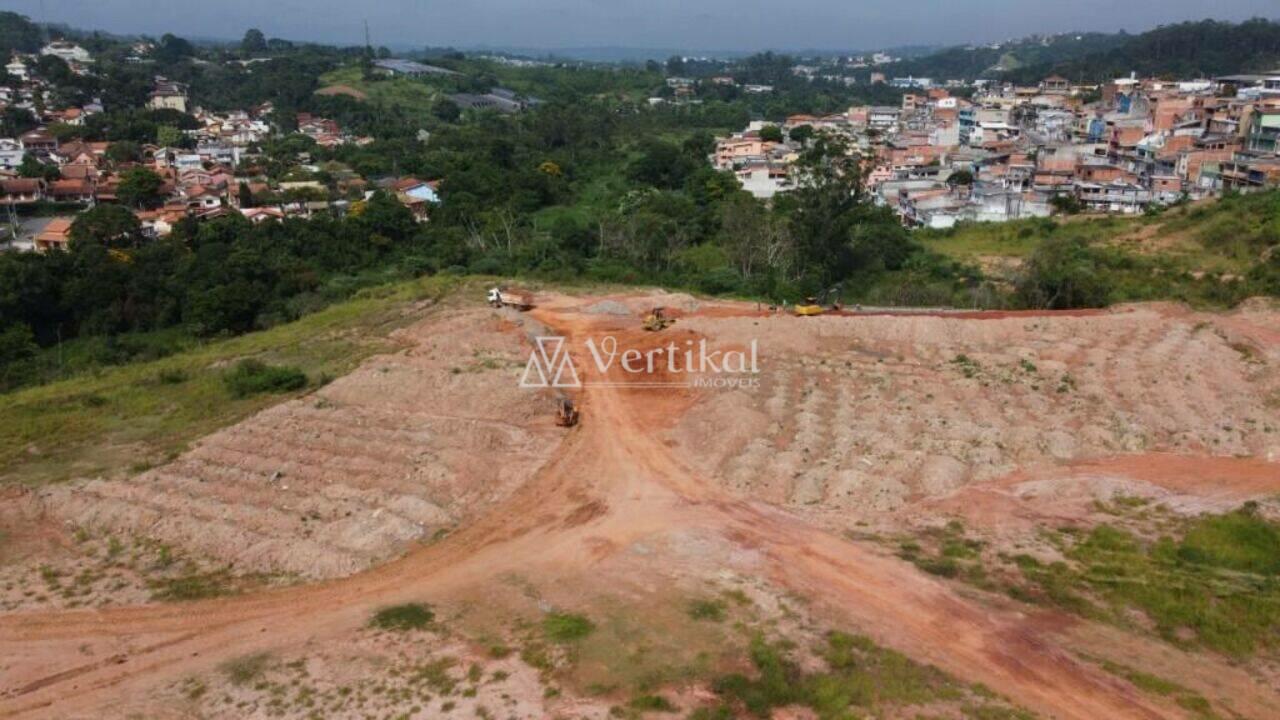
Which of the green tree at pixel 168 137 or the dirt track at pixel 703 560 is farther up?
the green tree at pixel 168 137

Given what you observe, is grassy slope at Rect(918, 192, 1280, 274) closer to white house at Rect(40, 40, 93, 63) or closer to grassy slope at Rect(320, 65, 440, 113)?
grassy slope at Rect(320, 65, 440, 113)

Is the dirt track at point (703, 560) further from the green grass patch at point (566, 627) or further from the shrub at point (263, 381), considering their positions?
the shrub at point (263, 381)

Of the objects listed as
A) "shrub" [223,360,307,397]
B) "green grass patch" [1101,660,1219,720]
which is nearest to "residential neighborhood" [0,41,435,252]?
"shrub" [223,360,307,397]

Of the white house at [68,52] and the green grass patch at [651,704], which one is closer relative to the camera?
the green grass patch at [651,704]

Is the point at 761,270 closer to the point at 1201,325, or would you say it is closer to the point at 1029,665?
the point at 1201,325

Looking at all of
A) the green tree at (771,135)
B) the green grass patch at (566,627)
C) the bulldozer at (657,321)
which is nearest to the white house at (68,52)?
the green tree at (771,135)

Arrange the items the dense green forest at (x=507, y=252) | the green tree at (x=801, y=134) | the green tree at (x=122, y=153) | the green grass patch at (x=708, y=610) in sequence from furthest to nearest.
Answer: the green tree at (x=801, y=134), the green tree at (x=122, y=153), the dense green forest at (x=507, y=252), the green grass patch at (x=708, y=610)

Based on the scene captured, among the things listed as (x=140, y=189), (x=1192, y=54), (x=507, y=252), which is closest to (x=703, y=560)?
(x=507, y=252)
